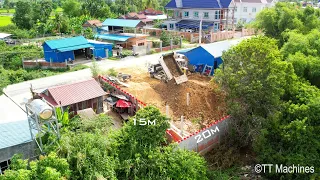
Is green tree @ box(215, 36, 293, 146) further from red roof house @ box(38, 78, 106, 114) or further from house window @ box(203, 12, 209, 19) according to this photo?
house window @ box(203, 12, 209, 19)

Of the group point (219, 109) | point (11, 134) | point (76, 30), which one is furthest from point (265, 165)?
point (76, 30)

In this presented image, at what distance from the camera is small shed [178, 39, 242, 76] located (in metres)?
23.5

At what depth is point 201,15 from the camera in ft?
145

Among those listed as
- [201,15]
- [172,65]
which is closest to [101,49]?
[172,65]

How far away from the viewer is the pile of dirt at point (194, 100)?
17.7m

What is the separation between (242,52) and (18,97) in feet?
51.8

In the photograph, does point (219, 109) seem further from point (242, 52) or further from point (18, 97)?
point (18, 97)

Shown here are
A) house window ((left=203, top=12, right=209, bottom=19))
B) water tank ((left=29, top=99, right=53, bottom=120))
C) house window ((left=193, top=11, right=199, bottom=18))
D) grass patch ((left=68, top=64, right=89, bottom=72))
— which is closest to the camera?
water tank ((left=29, top=99, right=53, bottom=120))

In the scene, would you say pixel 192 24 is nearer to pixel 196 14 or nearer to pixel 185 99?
pixel 196 14

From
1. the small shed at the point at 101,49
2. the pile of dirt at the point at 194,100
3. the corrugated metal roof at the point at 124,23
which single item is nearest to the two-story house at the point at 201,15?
the corrugated metal roof at the point at 124,23

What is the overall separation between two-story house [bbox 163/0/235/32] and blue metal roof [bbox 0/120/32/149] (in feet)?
112

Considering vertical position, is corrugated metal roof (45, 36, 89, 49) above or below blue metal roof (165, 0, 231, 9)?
below

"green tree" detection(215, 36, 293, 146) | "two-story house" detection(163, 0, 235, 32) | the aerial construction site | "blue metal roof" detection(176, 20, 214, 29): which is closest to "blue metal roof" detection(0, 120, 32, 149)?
the aerial construction site

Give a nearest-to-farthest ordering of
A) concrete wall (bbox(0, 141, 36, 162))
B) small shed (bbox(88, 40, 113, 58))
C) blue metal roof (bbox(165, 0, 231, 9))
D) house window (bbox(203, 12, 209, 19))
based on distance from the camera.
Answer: concrete wall (bbox(0, 141, 36, 162)) → small shed (bbox(88, 40, 113, 58)) → blue metal roof (bbox(165, 0, 231, 9)) → house window (bbox(203, 12, 209, 19))
